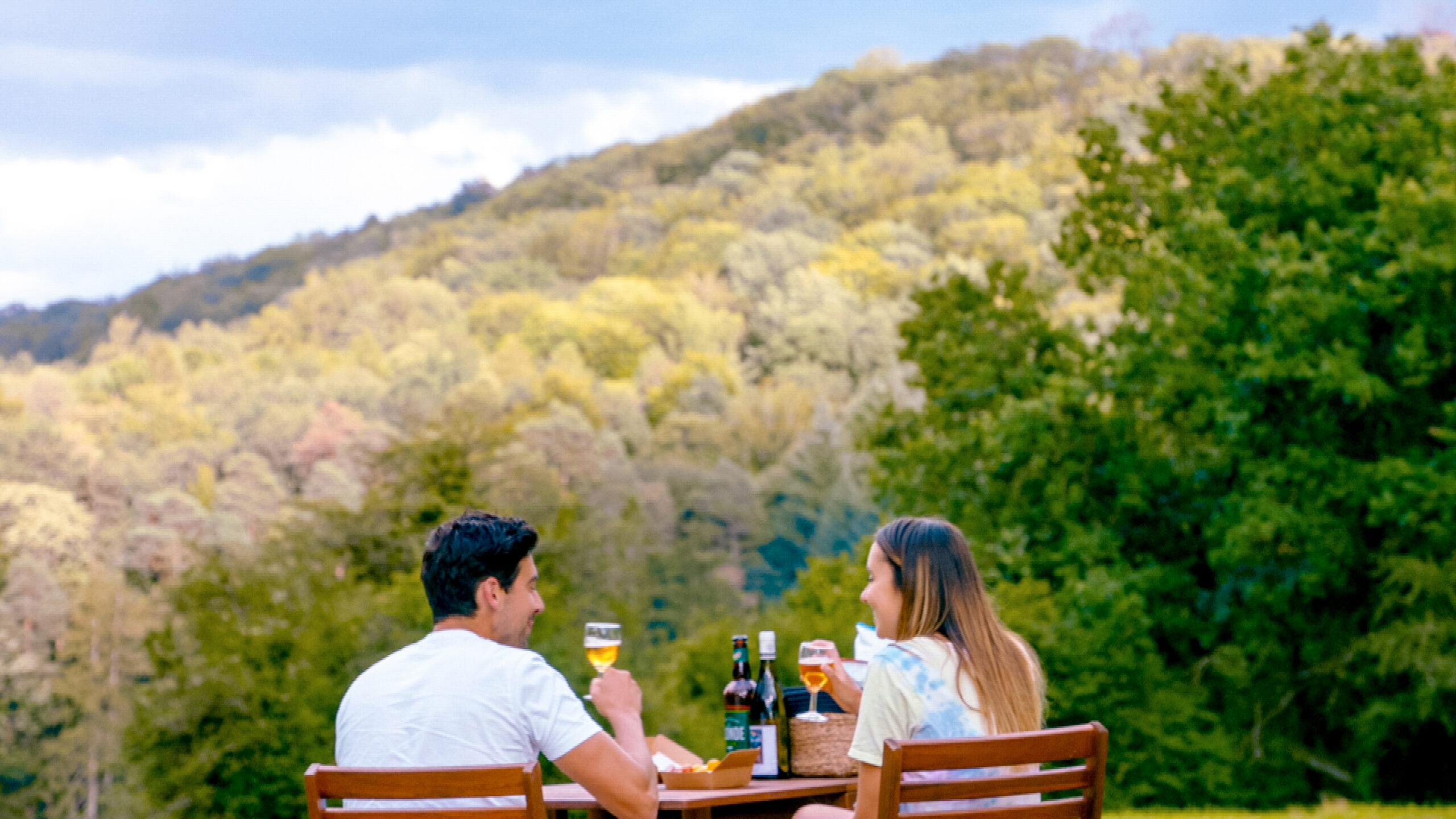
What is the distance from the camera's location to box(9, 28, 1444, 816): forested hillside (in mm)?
20125

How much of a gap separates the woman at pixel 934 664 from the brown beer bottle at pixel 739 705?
1.22 ft

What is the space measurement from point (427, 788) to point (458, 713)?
11.4 inches

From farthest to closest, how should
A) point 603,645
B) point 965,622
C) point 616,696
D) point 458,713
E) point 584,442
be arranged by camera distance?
point 584,442
point 603,645
point 616,696
point 965,622
point 458,713

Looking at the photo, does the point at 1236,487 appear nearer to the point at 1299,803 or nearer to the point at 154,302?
the point at 1299,803

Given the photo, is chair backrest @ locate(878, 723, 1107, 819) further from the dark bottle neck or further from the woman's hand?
the dark bottle neck

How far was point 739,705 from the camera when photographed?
138 inches

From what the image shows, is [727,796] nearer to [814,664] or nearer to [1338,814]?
[814,664]

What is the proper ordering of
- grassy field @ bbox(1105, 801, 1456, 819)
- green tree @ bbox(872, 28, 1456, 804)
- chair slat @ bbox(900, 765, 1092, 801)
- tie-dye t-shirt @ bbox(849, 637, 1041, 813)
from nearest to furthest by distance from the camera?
chair slat @ bbox(900, 765, 1092, 801)
tie-dye t-shirt @ bbox(849, 637, 1041, 813)
grassy field @ bbox(1105, 801, 1456, 819)
green tree @ bbox(872, 28, 1456, 804)

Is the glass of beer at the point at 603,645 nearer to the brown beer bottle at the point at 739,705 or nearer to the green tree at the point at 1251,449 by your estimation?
the brown beer bottle at the point at 739,705

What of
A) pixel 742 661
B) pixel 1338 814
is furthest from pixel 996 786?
pixel 1338 814

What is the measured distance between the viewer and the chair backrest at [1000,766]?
101 inches

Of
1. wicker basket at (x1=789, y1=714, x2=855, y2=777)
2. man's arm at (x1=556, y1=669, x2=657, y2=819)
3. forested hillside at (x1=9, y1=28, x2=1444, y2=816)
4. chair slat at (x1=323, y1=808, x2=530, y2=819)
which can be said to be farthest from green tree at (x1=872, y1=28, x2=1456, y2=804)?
chair slat at (x1=323, y1=808, x2=530, y2=819)

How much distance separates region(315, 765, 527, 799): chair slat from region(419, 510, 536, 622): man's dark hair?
50cm

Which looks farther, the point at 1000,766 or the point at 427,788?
the point at 1000,766
